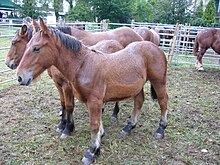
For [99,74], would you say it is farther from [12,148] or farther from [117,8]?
[117,8]

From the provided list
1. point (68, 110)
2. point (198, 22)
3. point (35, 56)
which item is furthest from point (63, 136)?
point (198, 22)

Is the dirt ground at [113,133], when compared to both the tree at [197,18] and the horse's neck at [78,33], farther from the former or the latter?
the tree at [197,18]

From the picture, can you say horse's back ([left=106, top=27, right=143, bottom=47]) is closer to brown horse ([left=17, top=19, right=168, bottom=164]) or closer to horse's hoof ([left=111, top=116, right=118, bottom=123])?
horse's hoof ([left=111, top=116, right=118, bottom=123])

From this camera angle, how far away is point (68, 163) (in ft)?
8.26

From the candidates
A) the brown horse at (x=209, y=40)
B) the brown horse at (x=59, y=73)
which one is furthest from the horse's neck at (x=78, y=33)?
the brown horse at (x=209, y=40)

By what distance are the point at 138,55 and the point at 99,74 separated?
63 cm

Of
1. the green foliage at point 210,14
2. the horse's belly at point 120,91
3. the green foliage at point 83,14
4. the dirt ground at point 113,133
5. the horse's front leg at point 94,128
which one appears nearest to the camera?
the horse's front leg at point 94,128

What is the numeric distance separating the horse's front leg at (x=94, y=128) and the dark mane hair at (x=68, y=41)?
596 millimetres

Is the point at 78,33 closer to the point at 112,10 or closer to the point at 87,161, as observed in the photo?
the point at 87,161

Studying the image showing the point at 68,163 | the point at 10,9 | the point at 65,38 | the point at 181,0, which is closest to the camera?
the point at 65,38

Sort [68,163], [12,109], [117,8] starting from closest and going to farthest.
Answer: [68,163]
[12,109]
[117,8]

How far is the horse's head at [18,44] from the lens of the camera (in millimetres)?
3304

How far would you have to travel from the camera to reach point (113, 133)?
10.5 ft

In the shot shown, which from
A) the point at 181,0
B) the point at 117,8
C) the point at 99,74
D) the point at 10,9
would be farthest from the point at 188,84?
the point at 10,9
